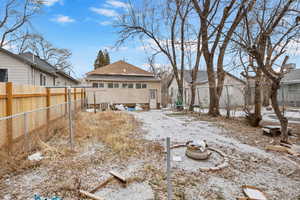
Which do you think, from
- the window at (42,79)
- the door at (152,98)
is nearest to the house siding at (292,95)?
the door at (152,98)

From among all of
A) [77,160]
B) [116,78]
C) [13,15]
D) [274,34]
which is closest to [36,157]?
[77,160]

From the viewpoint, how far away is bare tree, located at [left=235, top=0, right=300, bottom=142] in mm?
4802

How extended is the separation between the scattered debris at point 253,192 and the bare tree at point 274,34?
328 centimetres

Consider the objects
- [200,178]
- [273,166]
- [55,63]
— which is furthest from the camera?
[55,63]

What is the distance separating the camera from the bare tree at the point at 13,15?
15.1 metres

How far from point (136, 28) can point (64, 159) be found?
506 inches

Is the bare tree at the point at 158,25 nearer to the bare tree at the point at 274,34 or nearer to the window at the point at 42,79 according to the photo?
the window at the point at 42,79

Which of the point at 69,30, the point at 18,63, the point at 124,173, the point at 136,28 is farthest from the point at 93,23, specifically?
the point at 124,173

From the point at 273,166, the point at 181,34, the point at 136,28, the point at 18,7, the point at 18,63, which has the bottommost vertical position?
the point at 273,166

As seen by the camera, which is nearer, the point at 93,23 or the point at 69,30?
the point at 93,23

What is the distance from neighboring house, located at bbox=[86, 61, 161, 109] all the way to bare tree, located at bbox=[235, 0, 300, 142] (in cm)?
1078

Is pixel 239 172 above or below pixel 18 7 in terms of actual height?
below

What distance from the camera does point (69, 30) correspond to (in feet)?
48.0

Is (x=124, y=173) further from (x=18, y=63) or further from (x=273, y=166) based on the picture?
(x=18, y=63)
